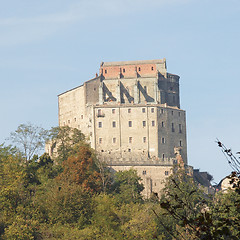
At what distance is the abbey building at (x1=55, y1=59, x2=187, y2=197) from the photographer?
101 meters

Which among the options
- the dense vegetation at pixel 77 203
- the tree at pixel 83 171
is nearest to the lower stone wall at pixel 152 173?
the dense vegetation at pixel 77 203

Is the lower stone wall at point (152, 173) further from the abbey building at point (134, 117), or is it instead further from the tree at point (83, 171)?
the tree at point (83, 171)

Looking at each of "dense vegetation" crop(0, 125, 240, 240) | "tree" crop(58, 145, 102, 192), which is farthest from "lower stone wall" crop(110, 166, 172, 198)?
"tree" crop(58, 145, 102, 192)

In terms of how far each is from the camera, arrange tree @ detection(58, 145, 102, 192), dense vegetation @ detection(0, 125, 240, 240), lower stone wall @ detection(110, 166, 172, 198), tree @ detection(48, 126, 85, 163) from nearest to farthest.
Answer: dense vegetation @ detection(0, 125, 240, 240) < tree @ detection(58, 145, 102, 192) < lower stone wall @ detection(110, 166, 172, 198) < tree @ detection(48, 126, 85, 163)

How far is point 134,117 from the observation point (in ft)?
347

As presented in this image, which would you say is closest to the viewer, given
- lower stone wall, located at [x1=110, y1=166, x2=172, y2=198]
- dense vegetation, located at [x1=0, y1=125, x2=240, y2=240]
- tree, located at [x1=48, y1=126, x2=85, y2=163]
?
dense vegetation, located at [x1=0, y1=125, x2=240, y2=240]

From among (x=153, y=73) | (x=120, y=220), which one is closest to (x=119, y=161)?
(x=153, y=73)

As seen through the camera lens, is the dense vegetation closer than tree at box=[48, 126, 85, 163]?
Yes

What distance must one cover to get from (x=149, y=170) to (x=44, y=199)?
1087 inches

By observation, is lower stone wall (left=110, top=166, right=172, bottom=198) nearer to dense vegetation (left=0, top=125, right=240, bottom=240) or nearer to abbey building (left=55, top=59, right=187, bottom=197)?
abbey building (left=55, top=59, right=187, bottom=197)

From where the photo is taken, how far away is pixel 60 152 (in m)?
103

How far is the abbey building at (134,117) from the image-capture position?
101 metres

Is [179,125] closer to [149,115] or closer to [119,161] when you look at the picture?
[149,115]

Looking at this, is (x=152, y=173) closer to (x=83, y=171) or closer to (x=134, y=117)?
(x=134, y=117)
